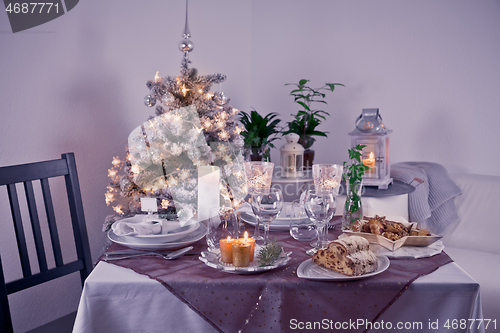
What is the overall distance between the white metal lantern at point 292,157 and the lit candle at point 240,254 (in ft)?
3.28

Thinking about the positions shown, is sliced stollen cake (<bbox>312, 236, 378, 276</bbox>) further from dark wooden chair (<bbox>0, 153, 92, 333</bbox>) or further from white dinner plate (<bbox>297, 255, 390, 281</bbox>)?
dark wooden chair (<bbox>0, 153, 92, 333</bbox>)

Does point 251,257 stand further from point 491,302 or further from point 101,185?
point 101,185

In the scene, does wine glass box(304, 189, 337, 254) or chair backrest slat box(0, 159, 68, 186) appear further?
chair backrest slat box(0, 159, 68, 186)

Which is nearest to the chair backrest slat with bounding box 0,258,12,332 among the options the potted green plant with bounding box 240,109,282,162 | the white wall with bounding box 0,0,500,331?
the white wall with bounding box 0,0,500,331

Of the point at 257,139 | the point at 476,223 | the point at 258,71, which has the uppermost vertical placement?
the point at 258,71

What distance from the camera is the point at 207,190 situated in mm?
1380

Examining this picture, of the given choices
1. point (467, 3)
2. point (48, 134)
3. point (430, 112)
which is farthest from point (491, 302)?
point (48, 134)

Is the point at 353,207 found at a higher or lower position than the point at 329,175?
lower

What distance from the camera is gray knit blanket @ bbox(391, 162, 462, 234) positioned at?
180 cm

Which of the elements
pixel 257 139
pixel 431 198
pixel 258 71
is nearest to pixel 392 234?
pixel 257 139

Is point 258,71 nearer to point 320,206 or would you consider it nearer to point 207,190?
point 207,190

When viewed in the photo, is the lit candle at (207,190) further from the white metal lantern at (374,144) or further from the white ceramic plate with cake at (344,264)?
the white metal lantern at (374,144)

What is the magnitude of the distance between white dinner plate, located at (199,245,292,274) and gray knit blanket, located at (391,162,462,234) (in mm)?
1160

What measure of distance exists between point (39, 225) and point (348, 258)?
98 cm
